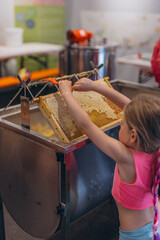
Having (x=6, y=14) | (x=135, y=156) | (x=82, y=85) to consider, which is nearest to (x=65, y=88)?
(x=82, y=85)

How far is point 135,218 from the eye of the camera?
1.04 metres

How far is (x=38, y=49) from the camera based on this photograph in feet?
12.5

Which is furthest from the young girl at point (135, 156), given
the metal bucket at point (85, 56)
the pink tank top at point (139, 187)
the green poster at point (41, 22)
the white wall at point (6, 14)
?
the green poster at point (41, 22)

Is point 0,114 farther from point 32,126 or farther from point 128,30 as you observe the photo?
point 128,30

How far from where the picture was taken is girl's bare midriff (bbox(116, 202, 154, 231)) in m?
1.04

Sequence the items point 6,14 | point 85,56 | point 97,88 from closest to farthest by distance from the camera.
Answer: point 97,88 → point 85,56 → point 6,14

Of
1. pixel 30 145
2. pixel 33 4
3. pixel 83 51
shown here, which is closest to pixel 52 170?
pixel 30 145

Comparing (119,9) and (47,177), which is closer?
(47,177)

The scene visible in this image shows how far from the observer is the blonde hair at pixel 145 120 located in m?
0.91

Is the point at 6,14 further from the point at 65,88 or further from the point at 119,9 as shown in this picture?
the point at 65,88

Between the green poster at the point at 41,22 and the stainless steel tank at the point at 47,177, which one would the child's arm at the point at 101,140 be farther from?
the green poster at the point at 41,22

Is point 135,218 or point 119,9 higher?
point 119,9

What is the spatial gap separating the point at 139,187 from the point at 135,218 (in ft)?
0.43

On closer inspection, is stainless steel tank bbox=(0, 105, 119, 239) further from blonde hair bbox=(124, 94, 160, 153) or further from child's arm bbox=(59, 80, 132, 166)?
blonde hair bbox=(124, 94, 160, 153)
